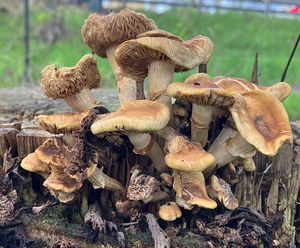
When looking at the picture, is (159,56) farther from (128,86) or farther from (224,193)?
(224,193)

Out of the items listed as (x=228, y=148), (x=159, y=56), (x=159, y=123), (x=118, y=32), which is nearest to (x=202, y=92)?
(x=159, y=123)

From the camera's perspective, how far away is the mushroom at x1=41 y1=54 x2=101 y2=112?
2549 millimetres

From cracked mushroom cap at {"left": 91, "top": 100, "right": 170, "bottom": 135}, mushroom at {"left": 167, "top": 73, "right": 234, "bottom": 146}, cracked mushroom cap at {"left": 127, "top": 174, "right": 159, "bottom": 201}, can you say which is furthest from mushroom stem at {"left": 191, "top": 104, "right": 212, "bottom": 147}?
cracked mushroom cap at {"left": 127, "top": 174, "right": 159, "bottom": 201}

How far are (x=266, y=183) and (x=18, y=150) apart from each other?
1454mm

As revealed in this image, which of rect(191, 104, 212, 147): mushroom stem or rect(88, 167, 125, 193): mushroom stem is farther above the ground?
rect(191, 104, 212, 147): mushroom stem

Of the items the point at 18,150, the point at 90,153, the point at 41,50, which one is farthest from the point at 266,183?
the point at 41,50

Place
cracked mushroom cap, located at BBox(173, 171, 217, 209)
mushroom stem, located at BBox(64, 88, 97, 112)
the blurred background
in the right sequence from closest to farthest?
cracked mushroom cap, located at BBox(173, 171, 217, 209) < mushroom stem, located at BBox(64, 88, 97, 112) < the blurred background

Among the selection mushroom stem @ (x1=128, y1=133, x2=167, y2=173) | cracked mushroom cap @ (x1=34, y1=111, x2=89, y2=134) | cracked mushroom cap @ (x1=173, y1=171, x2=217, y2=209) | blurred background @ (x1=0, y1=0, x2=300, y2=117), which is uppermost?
cracked mushroom cap @ (x1=34, y1=111, x2=89, y2=134)

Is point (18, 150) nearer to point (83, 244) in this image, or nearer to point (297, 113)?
point (83, 244)

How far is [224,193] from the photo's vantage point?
249 cm

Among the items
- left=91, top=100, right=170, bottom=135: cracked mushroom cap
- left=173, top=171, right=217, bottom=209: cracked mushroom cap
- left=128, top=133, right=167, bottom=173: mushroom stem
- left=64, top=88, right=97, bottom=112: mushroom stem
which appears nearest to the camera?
left=91, top=100, right=170, bottom=135: cracked mushroom cap

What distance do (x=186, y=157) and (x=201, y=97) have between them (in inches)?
11.0

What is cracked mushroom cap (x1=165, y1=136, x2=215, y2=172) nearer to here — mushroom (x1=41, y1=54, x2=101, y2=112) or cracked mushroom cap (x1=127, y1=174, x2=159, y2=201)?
cracked mushroom cap (x1=127, y1=174, x2=159, y2=201)

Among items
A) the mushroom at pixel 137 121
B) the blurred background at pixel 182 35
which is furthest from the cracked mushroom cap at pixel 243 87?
the blurred background at pixel 182 35
